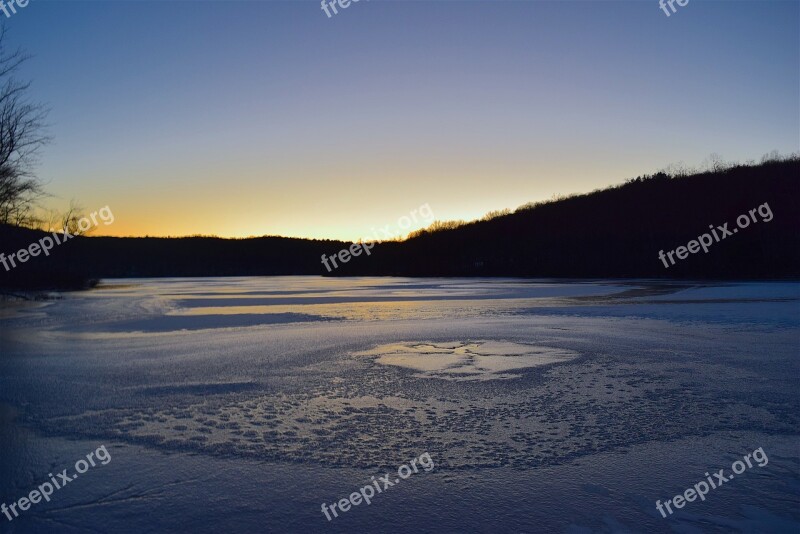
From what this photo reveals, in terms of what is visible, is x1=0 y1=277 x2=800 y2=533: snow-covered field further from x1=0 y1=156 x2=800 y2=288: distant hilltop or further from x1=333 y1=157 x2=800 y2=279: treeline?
x1=333 y1=157 x2=800 y2=279: treeline

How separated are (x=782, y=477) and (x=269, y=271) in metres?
105

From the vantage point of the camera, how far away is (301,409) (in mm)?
5586

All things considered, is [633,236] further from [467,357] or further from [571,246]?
[467,357]

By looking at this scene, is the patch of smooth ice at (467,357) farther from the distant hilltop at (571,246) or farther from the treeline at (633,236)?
the treeline at (633,236)

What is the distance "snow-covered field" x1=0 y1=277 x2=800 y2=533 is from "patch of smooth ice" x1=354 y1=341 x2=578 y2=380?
0.19 ft

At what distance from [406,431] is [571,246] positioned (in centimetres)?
7826

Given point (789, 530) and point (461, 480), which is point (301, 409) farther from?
point (789, 530)

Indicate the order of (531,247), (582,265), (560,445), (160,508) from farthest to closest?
(531,247) < (582,265) < (560,445) < (160,508)

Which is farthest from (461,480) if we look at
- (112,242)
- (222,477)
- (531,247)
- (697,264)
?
(112,242)

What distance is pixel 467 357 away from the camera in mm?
8594

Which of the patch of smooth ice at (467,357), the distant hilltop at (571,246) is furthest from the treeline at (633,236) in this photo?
the patch of smooth ice at (467,357)

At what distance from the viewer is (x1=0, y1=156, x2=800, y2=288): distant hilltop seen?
51.5 meters

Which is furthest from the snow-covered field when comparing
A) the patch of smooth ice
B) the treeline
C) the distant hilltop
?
the treeline

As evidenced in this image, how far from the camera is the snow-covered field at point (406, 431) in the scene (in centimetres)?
330
